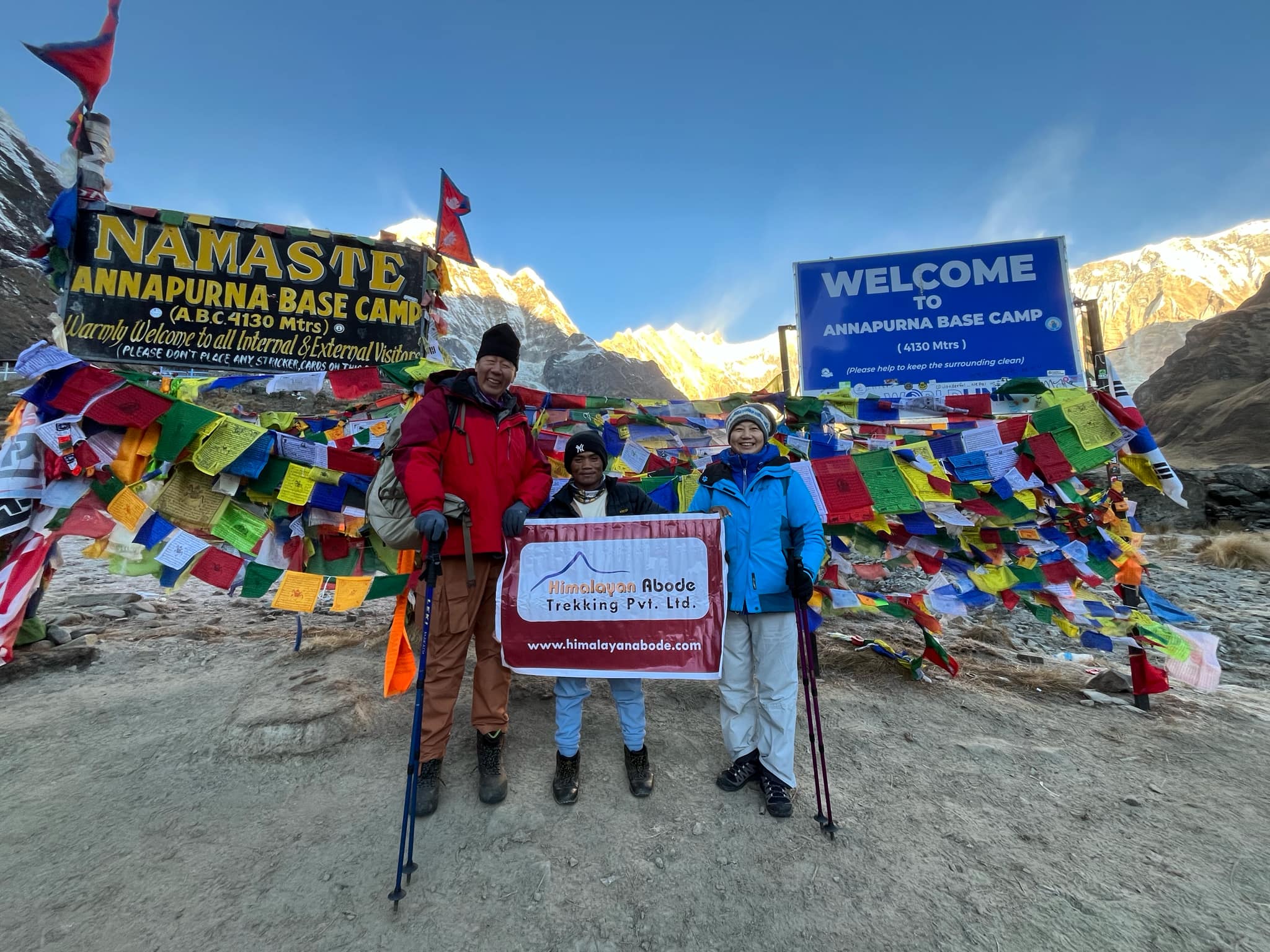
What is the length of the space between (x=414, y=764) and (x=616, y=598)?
1279 millimetres

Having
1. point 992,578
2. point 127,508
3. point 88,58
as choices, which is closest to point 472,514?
point 127,508

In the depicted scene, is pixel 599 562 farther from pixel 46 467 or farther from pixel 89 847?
pixel 46 467

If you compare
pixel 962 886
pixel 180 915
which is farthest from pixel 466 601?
pixel 962 886

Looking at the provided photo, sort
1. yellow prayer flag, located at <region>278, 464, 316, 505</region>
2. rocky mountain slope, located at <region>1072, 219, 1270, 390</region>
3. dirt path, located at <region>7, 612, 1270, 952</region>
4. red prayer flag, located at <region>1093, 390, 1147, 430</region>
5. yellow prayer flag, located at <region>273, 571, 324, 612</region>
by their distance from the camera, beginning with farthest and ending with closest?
1. rocky mountain slope, located at <region>1072, 219, 1270, 390</region>
2. red prayer flag, located at <region>1093, 390, 1147, 430</region>
3. yellow prayer flag, located at <region>278, 464, 316, 505</region>
4. yellow prayer flag, located at <region>273, 571, 324, 612</region>
5. dirt path, located at <region>7, 612, 1270, 952</region>

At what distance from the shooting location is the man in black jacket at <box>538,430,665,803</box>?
2975 millimetres

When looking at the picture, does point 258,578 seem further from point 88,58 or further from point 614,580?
point 88,58

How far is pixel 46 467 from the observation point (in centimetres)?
349

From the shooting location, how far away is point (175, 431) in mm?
3592

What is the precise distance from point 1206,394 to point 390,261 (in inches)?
2417

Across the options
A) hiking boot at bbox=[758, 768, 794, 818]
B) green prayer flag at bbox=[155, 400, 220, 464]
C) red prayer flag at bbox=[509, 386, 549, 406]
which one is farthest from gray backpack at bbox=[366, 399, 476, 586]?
hiking boot at bbox=[758, 768, 794, 818]

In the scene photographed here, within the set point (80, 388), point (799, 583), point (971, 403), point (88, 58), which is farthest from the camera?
point (88, 58)

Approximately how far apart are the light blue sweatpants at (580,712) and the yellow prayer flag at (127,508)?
3133 mm

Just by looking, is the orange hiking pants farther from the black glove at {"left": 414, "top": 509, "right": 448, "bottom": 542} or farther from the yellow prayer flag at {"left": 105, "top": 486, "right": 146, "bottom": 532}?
the yellow prayer flag at {"left": 105, "top": 486, "right": 146, "bottom": 532}

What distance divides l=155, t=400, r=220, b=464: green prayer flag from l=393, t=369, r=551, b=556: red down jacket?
184cm
